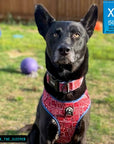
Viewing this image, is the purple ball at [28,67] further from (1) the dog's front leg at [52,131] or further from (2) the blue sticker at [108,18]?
(1) the dog's front leg at [52,131]

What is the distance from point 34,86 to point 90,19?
12.3ft

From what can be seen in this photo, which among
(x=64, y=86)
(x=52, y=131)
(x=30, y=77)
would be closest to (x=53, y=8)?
(x=30, y=77)

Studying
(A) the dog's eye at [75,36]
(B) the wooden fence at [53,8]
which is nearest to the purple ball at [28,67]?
(A) the dog's eye at [75,36]

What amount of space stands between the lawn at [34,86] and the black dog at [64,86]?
136cm

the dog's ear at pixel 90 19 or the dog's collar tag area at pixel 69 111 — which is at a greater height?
the dog's ear at pixel 90 19

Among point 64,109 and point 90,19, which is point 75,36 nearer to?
point 90,19

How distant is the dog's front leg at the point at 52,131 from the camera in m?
3.79

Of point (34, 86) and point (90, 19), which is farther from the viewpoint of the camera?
point (34, 86)

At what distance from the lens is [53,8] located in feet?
50.6

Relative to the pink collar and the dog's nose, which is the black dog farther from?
the dog's nose

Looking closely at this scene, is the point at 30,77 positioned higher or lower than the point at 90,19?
lower

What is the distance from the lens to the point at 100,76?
27.2 feet

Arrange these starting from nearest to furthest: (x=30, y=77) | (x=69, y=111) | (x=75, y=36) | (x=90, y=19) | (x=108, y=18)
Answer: (x=75, y=36)
(x=69, y=111)
(x=90, y=19)
(x=108, y=18)
(x=30, y=77)

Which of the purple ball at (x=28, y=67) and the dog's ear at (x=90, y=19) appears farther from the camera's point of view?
the purple ball at (x=28, y=67)
